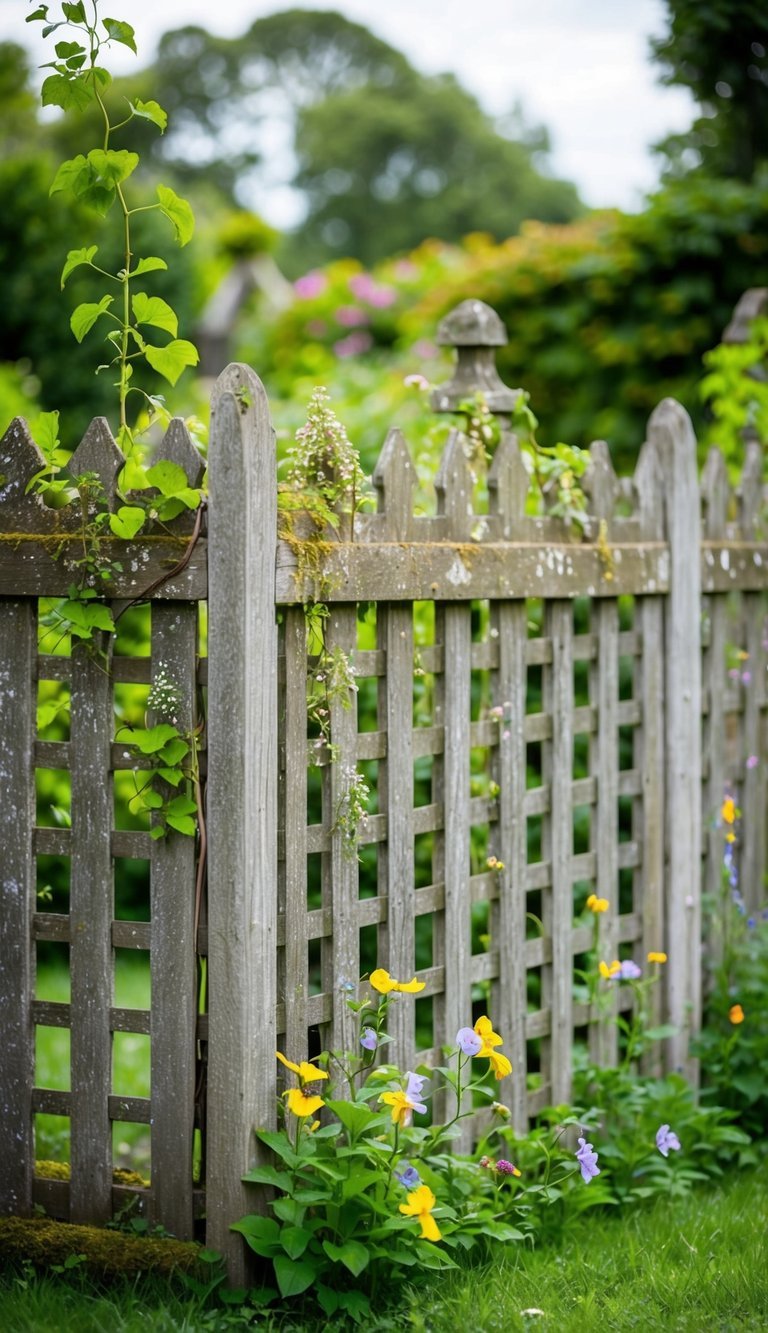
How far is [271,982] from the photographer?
105 inches

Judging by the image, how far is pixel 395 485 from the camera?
306cm

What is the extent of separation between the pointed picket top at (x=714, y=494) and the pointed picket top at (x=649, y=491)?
386 millimetres

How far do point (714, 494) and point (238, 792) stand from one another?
2.53m

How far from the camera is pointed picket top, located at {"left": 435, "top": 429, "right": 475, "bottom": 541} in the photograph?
328 cm

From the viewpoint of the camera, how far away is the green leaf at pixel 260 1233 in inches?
101

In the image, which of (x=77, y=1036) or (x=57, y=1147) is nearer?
(x=77, y=1036)

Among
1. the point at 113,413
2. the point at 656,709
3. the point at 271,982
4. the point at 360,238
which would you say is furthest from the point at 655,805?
the point at 360,238

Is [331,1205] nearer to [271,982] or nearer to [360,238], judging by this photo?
[271,982]

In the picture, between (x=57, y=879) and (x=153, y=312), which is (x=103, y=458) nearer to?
(x=153, y=312)

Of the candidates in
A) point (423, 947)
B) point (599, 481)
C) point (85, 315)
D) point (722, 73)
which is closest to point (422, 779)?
point (423, 947)

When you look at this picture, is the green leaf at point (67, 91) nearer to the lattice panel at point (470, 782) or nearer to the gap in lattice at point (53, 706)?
the lattice panel at point (470, 782)

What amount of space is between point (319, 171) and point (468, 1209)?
46.4 meters

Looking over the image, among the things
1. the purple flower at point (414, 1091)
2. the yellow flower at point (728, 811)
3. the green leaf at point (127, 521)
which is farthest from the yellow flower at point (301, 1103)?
the yellow flower at point (728, 811)

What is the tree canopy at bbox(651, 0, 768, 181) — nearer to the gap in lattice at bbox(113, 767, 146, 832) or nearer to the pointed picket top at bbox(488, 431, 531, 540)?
the pointed picket top at bbox(488, 431, 531, 540)
